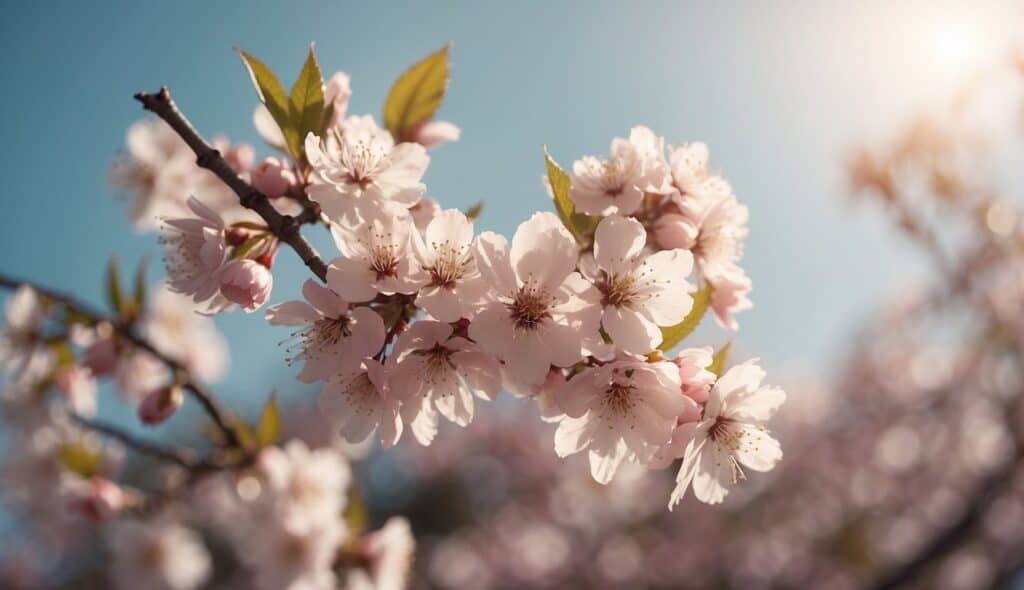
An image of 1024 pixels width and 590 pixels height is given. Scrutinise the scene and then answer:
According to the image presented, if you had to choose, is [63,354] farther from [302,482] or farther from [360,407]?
[360,407]

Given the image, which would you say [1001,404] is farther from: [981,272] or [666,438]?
[666,438]

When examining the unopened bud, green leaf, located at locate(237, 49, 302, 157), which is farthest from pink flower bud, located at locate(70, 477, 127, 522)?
green leaf, located at locate(237, 49, 302, 157)

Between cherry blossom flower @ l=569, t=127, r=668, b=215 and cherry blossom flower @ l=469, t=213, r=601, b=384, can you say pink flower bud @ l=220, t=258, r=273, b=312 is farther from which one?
cherry blossom flower @ l=569, t=127, r=668, b=215

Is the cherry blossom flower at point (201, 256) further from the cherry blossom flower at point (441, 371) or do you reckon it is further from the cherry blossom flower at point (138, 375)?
the cherry blossom flower at point (138, 375)

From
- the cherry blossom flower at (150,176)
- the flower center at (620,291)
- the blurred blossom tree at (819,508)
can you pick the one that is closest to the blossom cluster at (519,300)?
the flower center at (620,291)

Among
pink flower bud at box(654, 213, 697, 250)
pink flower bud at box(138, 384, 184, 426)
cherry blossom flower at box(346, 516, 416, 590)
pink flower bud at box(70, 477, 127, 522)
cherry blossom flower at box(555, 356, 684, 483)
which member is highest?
pink flower bud at box(138, 384, 184, 426)
